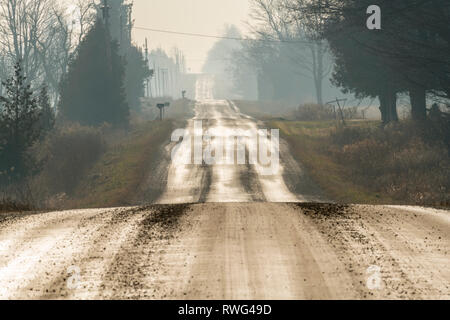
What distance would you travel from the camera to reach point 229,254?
8.41 meters

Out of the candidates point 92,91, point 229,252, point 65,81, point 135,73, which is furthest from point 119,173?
point 135,73

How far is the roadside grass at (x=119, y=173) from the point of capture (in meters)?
21.4

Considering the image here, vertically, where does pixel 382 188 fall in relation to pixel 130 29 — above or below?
below

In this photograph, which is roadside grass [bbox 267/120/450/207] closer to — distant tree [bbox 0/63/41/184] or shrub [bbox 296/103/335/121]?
distant tree [bbox 0/63/41/184]

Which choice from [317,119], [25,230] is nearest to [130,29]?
[317,119]

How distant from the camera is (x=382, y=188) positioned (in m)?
21.3

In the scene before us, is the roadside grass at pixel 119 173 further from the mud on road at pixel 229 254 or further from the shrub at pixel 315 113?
the shrub at pixel 315 113

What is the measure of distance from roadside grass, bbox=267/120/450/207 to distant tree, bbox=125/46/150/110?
3671cm

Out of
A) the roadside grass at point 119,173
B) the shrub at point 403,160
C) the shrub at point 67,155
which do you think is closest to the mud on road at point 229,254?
the shrub at point 403,160

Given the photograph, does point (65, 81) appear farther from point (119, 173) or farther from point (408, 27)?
point (408, 27)

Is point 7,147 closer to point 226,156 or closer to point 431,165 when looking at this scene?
point 226,156

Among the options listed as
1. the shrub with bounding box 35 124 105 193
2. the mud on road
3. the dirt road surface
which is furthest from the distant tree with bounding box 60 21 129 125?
the mud on road

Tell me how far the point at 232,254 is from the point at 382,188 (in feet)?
45.6

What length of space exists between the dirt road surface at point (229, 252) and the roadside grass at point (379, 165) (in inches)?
229
